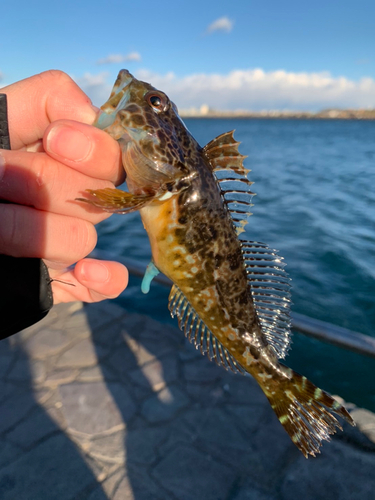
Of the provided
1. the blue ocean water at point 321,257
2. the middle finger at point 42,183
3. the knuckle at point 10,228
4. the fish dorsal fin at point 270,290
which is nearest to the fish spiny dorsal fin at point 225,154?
the fish dorsal fin at point 270,290

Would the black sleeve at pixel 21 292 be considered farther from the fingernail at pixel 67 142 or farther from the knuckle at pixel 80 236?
the fingernail at pixel 67 142

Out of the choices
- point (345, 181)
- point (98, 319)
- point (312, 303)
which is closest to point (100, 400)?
point (98, 319)

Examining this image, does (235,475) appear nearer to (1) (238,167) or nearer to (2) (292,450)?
(2) (292,450)

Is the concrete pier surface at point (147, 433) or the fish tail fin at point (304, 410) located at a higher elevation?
the fish tail fin at point (304, 410)

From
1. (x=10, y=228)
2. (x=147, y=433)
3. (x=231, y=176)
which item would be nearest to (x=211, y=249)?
(x=231, y=176)

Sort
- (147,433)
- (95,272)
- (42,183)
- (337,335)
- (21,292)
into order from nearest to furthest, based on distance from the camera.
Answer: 1. (42,183)
2. (21,292)
3. (95,272)
4. (337,335)
5. (147,433)

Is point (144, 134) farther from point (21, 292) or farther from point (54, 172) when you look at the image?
point (21, 292)

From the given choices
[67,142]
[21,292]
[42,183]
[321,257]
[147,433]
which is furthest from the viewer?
[321,257]

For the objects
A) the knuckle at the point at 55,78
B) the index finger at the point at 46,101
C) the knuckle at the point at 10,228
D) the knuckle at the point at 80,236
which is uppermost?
the knuckle at the point at 55,78
